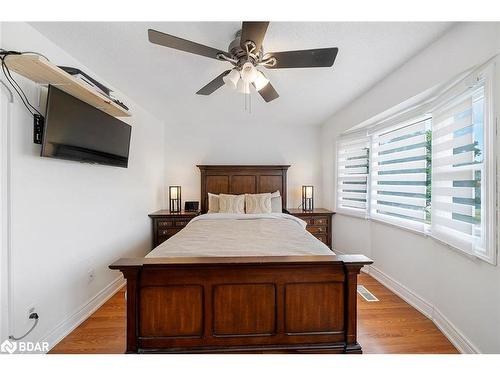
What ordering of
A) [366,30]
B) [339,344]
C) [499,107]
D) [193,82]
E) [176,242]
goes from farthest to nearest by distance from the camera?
[193,82] → [176,242] → [366,30] → [339,344] → [499,107]

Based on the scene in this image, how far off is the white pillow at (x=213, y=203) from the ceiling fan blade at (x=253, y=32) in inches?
106

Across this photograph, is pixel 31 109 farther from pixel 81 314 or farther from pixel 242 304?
pixel 242 304

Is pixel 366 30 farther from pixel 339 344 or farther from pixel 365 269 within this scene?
pixel 365 269

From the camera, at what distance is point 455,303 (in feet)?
5.70

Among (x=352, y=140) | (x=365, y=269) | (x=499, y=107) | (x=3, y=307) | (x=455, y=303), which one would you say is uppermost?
(x=352, y=140)

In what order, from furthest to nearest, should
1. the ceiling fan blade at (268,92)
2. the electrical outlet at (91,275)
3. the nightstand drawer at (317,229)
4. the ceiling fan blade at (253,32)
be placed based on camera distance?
the nightstand drawer at (317,229) < the electrical outlet at (91,275) < the ceiling fan blade at (268,92) < the ceiling fan blade at (253,32)

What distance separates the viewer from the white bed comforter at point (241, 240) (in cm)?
172

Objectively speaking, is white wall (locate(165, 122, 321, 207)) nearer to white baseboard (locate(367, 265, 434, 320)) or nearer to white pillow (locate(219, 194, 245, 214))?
white pillow (locate(219, 194, 245, 214))

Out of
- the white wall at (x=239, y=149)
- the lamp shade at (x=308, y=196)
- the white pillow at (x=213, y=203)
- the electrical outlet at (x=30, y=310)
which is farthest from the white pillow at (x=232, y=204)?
the electrical outlet at (x=30, y=310)

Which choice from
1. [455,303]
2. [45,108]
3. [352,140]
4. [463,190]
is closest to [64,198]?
[45,108]

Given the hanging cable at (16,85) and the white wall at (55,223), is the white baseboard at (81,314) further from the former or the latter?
the hanging cable at (16,85)

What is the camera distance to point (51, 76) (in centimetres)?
147
